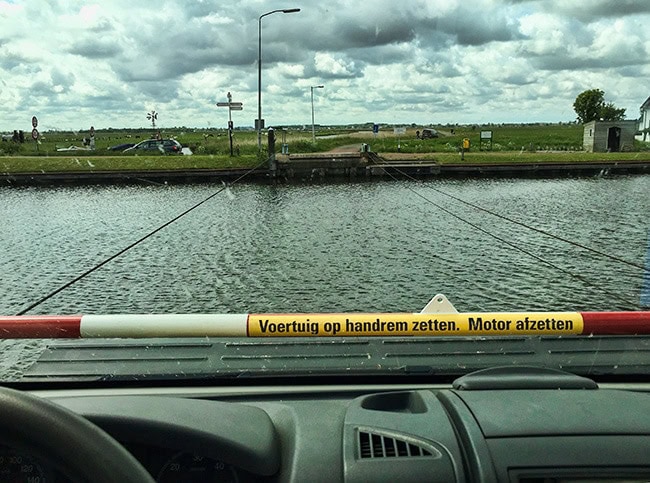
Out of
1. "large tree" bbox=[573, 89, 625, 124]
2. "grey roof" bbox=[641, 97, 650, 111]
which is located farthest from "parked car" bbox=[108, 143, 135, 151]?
"grey roof" bbox=[641, 97, 650, 111]

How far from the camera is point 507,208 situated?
57.8 ft

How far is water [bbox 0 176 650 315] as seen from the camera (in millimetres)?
7668

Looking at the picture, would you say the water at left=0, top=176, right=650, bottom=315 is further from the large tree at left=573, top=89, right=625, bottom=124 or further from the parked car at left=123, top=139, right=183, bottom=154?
the parked car at left=123, top=139, right=183, bottom=154

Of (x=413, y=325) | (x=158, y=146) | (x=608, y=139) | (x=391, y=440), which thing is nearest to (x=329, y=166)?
(x=158, y=146)

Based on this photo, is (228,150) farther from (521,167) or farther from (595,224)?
(595,224)

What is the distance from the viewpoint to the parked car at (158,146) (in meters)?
36.2

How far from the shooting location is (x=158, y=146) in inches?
1449

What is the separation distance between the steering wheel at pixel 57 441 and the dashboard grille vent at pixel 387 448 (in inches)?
24.7

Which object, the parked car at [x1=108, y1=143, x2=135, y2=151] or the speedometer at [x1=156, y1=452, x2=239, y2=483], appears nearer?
the speedometer at [x1=156, y1=452, x2=239, y2=483]

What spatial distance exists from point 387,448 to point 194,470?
47cm

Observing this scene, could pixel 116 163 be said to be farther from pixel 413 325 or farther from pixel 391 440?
pixel 391 440

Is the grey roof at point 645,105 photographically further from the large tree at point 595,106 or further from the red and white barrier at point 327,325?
the red and white barrier at point 327,325

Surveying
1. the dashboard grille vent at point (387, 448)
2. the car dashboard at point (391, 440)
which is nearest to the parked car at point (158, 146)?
the car dashboard at point (391, 440)

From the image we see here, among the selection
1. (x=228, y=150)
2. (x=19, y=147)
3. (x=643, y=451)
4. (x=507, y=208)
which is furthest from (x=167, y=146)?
(x=643, y=451)
